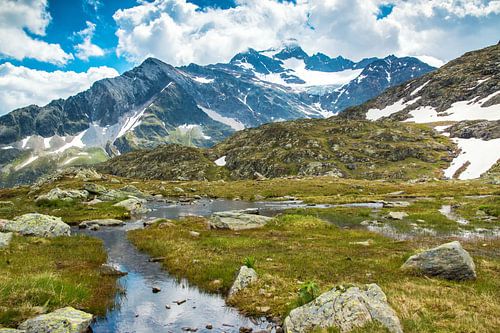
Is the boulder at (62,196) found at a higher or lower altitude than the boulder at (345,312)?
higher

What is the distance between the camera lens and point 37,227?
137 ft

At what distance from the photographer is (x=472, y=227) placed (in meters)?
45.8

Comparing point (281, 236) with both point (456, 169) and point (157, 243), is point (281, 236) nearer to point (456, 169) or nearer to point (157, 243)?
point (157, 243)

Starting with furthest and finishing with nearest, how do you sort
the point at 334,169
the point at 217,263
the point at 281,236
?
1. the point at 334,169
2. the point at 281,236
3. the point at 217,263

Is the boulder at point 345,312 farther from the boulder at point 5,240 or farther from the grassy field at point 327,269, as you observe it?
the boulder at point 5,240

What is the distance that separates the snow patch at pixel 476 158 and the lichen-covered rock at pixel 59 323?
170 m

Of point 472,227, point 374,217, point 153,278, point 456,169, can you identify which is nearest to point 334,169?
point 456,169

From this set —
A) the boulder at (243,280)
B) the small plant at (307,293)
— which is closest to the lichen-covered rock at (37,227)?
the boulder at (243,280)

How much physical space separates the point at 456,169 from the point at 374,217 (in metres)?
134

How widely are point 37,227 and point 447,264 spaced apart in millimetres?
40179

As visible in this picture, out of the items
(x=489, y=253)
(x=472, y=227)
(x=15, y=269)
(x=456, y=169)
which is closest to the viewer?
(x=15, y=269)

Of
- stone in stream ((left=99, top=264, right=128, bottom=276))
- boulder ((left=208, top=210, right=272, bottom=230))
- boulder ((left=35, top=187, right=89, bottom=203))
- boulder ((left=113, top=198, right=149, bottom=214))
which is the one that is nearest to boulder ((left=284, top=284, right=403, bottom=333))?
stone in stream ((left=99, top=264, right=128, bottom=276))

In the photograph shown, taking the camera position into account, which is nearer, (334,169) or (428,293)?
(428,293)

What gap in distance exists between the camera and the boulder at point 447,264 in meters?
22.1
